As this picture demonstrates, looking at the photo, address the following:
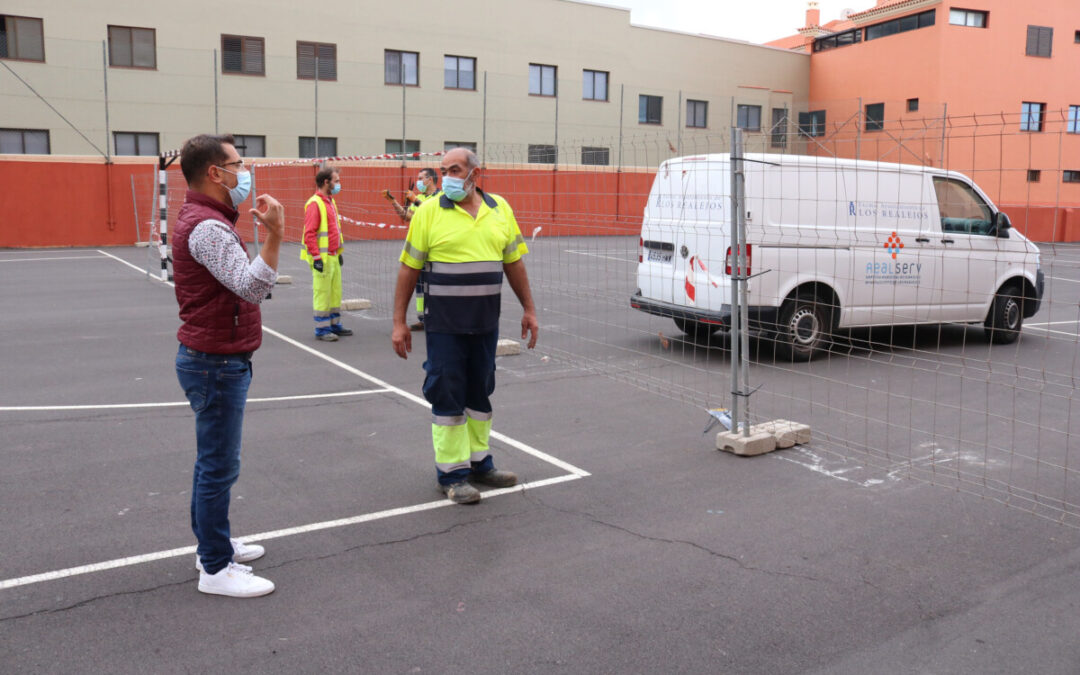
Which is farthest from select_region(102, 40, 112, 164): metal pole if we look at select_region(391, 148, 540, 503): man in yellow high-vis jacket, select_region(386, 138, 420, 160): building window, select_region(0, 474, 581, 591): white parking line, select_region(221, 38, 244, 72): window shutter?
select_region(0, 474, 581, 591): white parking line

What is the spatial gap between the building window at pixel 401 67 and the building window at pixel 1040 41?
83.1 ft

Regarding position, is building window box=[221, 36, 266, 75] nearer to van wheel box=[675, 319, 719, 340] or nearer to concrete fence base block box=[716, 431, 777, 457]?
van wheel box=[675, 319, 719, 340]

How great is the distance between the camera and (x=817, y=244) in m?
9.28

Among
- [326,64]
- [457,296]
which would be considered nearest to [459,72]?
[326,64]

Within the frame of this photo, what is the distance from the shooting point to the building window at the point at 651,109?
130 feet

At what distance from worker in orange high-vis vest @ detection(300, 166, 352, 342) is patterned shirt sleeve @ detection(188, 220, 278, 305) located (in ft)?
22.6

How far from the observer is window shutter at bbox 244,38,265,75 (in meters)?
31.7

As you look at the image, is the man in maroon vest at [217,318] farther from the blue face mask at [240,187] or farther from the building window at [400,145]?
the building window at [400,145]

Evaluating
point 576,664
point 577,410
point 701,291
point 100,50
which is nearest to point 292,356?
point 577,410

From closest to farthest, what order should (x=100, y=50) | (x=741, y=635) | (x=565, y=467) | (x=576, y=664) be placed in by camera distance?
(x=576, y=664), (x=741, y=635), (x=565, y=467), (x=100, y=50)

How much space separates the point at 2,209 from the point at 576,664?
26189 mm

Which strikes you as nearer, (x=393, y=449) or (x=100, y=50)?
(x=393, y=449)

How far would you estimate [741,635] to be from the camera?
377 cm

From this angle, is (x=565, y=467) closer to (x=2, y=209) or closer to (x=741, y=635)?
(x=741, y=635)
